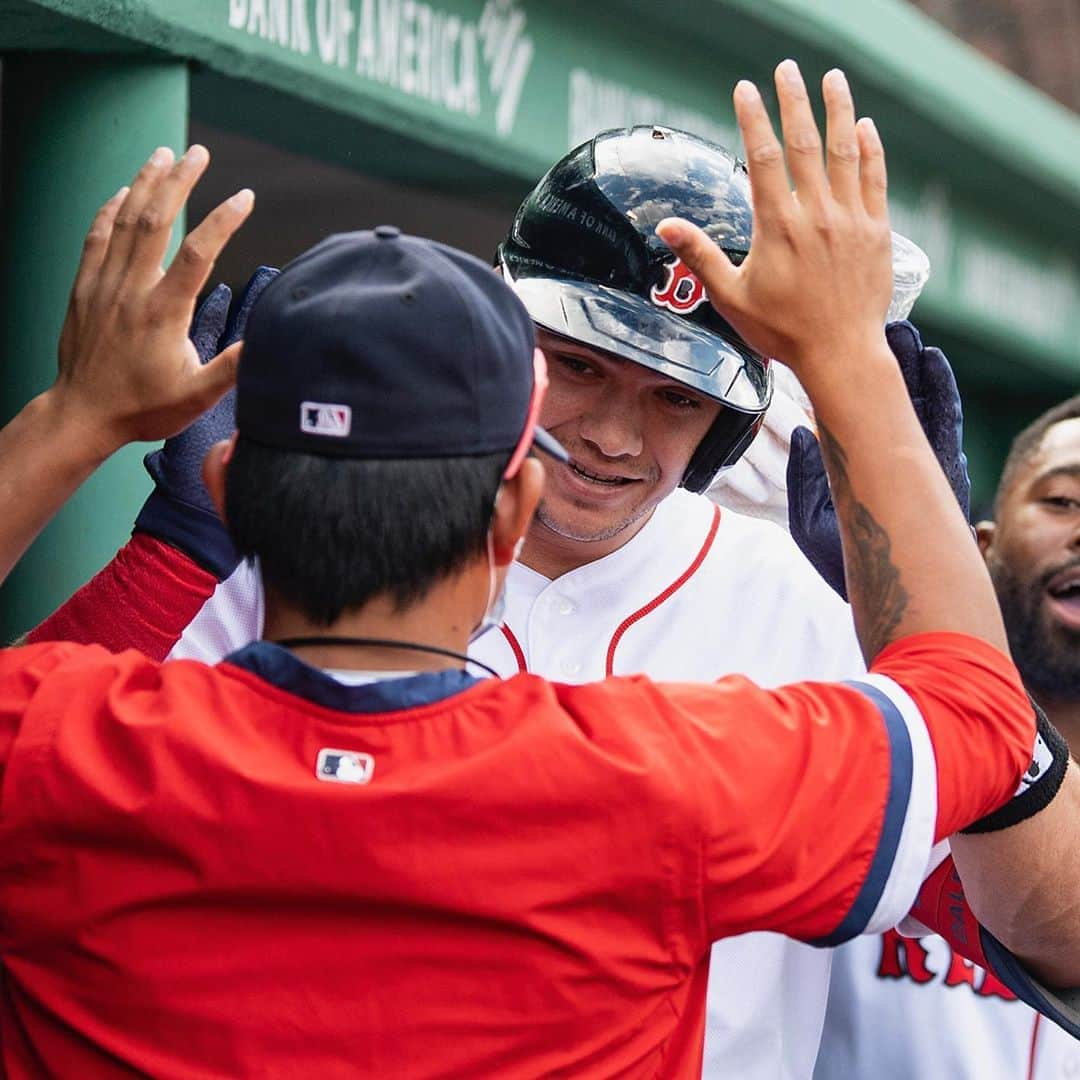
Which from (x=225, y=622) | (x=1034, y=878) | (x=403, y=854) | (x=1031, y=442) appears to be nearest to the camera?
(x=403, y=854)

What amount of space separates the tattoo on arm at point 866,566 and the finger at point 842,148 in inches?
8.1

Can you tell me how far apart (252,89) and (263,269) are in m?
1.33

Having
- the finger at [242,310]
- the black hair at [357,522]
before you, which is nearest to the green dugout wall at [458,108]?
the finger at [242,310]

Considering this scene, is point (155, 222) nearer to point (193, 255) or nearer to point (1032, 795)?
point (193, 255)

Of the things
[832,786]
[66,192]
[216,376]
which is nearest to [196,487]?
[216,376]

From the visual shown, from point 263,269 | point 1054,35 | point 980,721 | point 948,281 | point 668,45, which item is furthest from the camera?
point 1054,35

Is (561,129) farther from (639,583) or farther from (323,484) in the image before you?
(323,484)

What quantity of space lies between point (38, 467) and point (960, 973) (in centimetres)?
172

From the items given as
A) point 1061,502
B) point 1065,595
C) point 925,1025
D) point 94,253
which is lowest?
point 925,1025

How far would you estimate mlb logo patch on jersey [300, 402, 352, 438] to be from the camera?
1316mm

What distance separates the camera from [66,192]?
2895mm

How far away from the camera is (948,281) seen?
6094 mm

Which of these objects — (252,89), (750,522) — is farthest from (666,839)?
(252,89)

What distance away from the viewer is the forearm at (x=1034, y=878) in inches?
66.8
